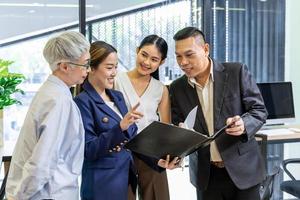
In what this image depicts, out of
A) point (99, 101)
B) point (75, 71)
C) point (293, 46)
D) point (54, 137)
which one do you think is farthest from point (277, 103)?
point (54, 137)

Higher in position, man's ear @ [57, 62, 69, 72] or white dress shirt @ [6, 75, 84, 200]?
man's ear @ [57, 62, 69, 72]

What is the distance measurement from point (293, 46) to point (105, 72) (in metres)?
3.28

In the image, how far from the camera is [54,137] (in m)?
1.49

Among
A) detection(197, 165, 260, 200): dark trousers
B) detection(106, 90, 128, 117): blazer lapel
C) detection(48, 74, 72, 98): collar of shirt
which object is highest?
detection(48, 74, 72, 98): collar of shirt

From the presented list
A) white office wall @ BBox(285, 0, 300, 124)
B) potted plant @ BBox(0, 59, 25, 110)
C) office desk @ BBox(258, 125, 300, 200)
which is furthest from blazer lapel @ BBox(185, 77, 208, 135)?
white office wall @ BBox(285, 0, 300, 124)

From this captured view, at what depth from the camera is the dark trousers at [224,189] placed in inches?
79.8

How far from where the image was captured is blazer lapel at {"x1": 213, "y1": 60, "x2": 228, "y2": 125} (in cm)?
199

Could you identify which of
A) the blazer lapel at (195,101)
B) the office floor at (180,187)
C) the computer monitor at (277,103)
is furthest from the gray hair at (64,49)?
the office floor at (180,187)

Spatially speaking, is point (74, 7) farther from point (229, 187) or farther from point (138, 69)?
point (229, 187)

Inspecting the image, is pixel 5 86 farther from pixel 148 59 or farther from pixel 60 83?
pixel 60 83

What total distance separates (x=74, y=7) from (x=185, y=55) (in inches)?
97.1

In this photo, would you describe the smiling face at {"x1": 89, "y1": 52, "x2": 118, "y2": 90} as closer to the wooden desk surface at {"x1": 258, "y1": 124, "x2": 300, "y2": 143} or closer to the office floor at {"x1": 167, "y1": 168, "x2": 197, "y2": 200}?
the wooden desk surface at {"x1": 258, "y1": 124, "x2": 300, "y2": 143}

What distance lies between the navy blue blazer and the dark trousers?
0.44 meters

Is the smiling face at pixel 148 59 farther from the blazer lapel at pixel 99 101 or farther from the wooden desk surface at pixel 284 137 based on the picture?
the wooden desk surface at pixel 284 137
